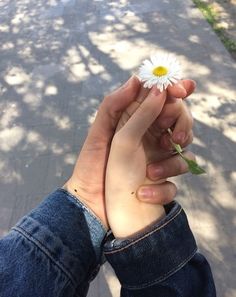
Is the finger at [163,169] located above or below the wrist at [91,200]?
above

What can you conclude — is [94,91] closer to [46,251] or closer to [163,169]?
[163,169]

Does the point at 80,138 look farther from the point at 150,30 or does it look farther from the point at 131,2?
the point at 131,2

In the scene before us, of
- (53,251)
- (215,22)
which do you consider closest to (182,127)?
(53,251)

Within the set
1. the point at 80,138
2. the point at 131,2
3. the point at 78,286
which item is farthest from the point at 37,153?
the point at 131,2

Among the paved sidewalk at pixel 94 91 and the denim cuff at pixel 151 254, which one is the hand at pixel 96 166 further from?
the paved sidewalk at pixel 94 91

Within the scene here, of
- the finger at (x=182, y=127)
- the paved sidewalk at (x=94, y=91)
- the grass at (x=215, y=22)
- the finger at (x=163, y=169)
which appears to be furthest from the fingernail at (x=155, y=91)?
the grass at (x=215, y=22)

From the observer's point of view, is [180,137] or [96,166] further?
[96,166]
